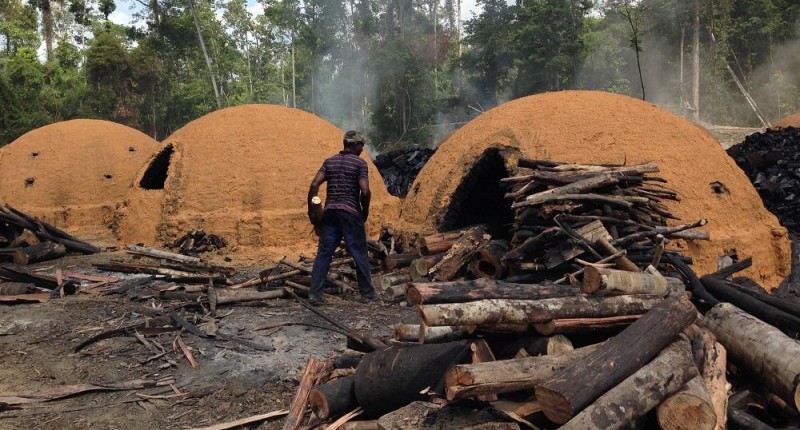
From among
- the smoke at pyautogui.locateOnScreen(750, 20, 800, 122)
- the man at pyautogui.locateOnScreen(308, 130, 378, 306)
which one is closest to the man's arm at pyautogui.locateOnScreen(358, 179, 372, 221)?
the man at pyautogui.locateOnScreen(308, 130, 378, 306)

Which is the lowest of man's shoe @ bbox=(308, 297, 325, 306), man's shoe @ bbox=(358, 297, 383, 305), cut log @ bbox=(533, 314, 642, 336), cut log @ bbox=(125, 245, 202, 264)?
man's shoe @ bbox=(358, 297, 383, 305)

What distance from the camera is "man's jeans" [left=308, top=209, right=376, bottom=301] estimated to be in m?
7.07

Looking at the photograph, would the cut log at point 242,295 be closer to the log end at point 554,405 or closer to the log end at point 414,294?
the log end at point 414,294

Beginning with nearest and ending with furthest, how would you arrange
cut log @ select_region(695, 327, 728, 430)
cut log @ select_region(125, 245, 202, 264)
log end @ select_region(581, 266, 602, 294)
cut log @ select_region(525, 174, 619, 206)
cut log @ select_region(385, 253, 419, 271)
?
cut log @ select_region(695, 327, 728, 430)
log end @ select_region(581, 266, 602, 294)
cut log @ select_region(525, 174, 619, 206)
cut log @ select_region(385, 253, 419, 271)
cut log @ select_region(125, 245, 202, 264)

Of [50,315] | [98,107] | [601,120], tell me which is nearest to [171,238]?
[50,315]

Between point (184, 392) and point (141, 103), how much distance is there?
31807mm

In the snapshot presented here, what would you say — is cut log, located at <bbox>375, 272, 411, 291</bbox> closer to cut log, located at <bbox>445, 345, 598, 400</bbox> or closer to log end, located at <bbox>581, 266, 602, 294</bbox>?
log end, located at <bbox>581, 266, 602, 294</bbox>

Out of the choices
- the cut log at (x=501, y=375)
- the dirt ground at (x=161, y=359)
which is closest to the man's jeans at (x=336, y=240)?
the dirt ground at (x=161, y=359)

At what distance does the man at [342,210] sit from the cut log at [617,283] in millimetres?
3824

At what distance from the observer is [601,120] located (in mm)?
8648

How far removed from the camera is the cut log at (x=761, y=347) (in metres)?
3.25

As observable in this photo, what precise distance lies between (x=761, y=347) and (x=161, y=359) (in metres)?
4.89

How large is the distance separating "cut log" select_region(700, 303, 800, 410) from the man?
409 centimetres

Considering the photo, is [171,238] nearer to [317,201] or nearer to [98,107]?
[317,201]
